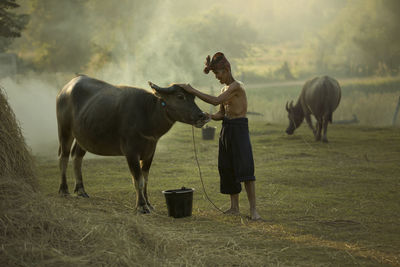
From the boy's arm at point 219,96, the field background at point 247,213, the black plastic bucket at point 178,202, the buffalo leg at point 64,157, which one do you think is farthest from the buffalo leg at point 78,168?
the boy's arm at point 219,96

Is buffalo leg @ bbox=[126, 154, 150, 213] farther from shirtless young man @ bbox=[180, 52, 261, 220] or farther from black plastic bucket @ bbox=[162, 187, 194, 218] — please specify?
shirtless young man @ bbox=[180, 52, 261, 220]

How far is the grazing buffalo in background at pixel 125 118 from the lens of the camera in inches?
243

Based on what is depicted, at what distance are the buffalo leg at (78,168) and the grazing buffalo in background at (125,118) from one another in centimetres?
2

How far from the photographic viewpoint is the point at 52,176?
31.7 feet

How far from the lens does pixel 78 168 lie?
753 cm

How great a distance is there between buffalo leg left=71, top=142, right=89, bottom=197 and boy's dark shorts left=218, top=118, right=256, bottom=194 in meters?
2.39

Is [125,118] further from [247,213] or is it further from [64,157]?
[247,213]

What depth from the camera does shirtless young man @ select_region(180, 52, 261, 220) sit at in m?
6.08

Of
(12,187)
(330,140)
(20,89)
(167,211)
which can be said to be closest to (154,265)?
(12,187)

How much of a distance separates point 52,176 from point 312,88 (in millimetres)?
8886

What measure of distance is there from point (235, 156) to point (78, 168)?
274 centimetres

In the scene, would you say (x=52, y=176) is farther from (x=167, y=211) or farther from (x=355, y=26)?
(x=355, y=26)

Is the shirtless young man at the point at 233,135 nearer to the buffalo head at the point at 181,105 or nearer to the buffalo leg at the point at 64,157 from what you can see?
the buffalo head at the point at 181,105

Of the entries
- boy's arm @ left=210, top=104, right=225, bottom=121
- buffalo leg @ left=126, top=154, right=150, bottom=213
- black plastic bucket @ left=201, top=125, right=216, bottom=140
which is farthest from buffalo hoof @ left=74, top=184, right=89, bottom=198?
black plastic bucket @ left=201, top=125, right=216, bottom=140
